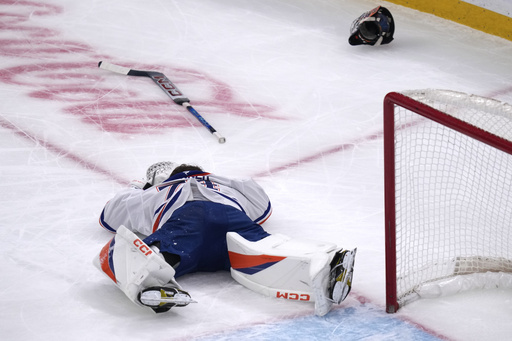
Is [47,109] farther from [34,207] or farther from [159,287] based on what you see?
[159,287]

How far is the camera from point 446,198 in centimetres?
308

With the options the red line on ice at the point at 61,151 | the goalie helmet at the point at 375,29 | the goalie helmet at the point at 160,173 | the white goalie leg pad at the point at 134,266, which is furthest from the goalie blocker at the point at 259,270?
the goalie helmet at the point at 375,29

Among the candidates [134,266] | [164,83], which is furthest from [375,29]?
[134,266]

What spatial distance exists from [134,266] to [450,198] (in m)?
1.21

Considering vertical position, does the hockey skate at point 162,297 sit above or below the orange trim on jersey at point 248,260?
below

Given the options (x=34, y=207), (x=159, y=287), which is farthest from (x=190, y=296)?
(x=34, y=207)

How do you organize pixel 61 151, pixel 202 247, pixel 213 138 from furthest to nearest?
pixel 213 138, pixel 61 151, pixel 202 247

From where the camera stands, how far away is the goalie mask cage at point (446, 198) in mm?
2312

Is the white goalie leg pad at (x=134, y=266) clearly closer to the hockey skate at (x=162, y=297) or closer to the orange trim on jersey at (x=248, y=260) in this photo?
the hockey skate at (x=162, y=297)

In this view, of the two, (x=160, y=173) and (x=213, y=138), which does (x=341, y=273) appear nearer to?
(x=160, y=173)

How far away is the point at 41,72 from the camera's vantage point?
4.90 meters

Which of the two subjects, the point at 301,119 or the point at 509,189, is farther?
the point at 301,119

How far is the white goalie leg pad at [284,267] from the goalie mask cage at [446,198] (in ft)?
0.70

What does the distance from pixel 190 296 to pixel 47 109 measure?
2.12 metres
